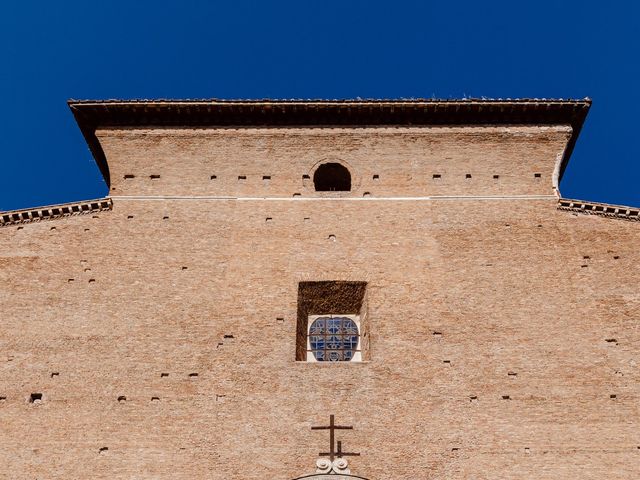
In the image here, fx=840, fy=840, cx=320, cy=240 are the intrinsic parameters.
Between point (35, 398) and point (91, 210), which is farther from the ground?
point (91, 210)

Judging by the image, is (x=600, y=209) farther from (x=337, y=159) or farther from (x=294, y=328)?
(x=294, y=328)

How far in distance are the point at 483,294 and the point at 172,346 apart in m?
5.08

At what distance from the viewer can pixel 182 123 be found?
16.8 metres

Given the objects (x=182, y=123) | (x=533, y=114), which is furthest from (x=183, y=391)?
(x=533, y=114)

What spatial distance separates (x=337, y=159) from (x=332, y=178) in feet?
1.76

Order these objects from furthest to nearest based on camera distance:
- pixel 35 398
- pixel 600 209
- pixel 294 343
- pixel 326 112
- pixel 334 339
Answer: pixel 326 112
pixel 600 209
pixel 334 339
pixel 294 343
pixel 35 398

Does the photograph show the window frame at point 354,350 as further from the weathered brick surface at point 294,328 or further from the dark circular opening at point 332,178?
the dark circular opening at point 332,178

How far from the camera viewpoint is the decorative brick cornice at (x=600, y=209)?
1491 cm

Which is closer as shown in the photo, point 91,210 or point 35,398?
point 35,398

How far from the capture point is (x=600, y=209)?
15.1 metres

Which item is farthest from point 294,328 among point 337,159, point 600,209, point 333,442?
point 600,209

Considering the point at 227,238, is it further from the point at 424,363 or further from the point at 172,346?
the point at 424,363

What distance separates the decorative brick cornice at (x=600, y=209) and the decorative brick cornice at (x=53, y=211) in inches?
328

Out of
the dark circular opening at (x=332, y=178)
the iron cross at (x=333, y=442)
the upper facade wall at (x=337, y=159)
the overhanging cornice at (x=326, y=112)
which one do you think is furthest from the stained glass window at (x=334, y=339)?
the overhanging cornice at (x=326, y=112)
